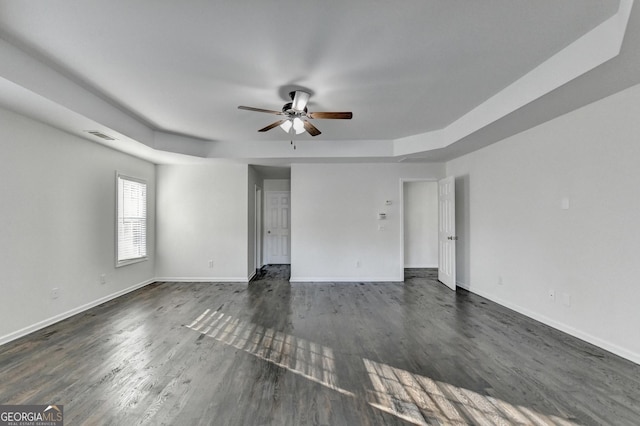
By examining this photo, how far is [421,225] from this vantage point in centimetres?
732

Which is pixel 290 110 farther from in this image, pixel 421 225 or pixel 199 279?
pixel 421 225

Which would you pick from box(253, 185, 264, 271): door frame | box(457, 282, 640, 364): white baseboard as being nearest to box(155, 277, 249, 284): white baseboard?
box(253, 185, 264, 271): door frame

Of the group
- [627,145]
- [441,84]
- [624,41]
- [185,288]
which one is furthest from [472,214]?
[185,288]

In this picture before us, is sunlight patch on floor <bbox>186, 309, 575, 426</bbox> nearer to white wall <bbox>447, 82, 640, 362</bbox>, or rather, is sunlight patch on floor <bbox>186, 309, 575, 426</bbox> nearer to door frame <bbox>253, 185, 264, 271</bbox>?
Result: white wall <bbox>447, 82, 640, 362</bbox>

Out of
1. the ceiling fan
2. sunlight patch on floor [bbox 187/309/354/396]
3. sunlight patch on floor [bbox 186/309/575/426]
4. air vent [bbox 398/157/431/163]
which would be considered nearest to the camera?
sunlight patch on floor [bbox 186/309/575/426]

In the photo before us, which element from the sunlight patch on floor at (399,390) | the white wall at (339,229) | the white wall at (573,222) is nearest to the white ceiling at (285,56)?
the white wall at (573,222)

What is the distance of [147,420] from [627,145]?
454 cm

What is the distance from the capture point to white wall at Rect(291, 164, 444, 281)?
583cm

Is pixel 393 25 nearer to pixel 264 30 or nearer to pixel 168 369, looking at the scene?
pixel 264 30

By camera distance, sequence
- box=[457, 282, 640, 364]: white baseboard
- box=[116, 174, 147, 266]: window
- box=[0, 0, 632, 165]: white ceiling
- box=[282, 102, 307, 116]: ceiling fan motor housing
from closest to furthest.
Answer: box=[0, 0, 632, 165]: white ceiling → box=[457, 282, 640, 364]: white baseboard → box=[282, 102, 307, 116]: ceiling fan motor housing → box=[116, 174, 147, 266]: window

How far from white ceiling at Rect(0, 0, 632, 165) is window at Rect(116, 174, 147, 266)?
51.6 inches

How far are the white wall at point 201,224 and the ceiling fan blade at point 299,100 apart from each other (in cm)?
301

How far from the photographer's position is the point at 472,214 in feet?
16.5

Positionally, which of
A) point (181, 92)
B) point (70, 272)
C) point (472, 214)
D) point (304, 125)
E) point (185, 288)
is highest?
point (181, 92)
